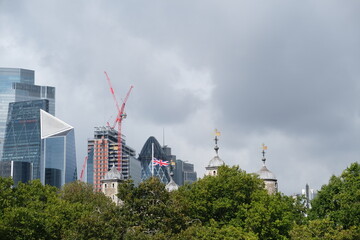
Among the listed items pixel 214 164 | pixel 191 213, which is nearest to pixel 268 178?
pixel 214 164

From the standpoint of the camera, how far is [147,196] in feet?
219

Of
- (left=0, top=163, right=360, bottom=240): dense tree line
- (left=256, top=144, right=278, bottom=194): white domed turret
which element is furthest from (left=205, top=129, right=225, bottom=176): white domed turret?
(left=0, top=163, right=360, bottom=240): dense tree line

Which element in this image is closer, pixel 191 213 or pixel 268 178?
pixel 191 213

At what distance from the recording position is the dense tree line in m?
64.4

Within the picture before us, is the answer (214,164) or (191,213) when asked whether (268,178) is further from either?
(191,213)

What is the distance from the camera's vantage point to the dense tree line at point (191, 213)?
6444cm

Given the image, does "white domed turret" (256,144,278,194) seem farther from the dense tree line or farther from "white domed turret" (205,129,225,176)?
the dense tree line

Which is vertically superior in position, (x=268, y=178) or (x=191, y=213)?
(x=268, y=178)

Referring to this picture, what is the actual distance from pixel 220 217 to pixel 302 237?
14466mm

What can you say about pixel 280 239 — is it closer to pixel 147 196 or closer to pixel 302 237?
pixel 302 237

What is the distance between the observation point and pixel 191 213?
270 feet

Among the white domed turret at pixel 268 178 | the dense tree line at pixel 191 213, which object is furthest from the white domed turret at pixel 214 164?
the dense tree line at pixel 191 213

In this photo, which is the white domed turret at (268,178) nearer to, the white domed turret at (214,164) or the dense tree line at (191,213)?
the white domed turret at (214,164)

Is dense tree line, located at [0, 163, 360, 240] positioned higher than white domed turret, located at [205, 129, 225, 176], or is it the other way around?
white domed turret, located at [205, 129, 225, 176]
